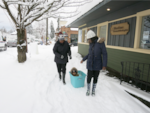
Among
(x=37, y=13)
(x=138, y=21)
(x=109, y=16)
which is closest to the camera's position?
(x=138, y=21)

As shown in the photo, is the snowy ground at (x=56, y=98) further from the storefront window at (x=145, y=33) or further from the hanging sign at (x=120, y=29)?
the hanging sign at (x=120, y=29)

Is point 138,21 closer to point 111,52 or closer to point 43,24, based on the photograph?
point 111,52

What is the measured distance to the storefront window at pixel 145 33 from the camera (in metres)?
3.64

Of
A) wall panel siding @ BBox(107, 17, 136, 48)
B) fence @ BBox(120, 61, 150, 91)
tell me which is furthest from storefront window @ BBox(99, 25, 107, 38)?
fence @ BBox(120, 61, 150, 91)

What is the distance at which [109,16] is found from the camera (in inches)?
219

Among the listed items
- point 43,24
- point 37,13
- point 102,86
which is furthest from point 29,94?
point 43,24

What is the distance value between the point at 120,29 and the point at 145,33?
4.04 feet

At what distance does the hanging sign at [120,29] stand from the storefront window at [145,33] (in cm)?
67

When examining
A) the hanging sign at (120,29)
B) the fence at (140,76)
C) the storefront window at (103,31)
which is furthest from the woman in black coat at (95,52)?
the storefront window at (103,31)

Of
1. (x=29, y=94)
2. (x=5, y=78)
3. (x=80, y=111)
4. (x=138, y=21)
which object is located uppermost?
(x=138, y=21)

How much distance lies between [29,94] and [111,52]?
4.58 m

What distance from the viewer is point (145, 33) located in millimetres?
3746

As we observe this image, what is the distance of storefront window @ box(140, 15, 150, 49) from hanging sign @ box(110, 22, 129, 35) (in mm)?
672

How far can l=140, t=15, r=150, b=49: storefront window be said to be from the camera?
3.64m
